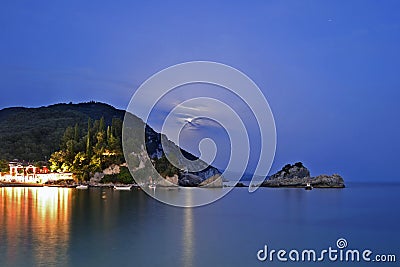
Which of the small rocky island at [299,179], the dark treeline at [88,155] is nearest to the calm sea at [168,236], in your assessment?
the dark treeline at [88,155]

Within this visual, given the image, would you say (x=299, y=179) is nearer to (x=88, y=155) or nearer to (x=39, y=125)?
(x=88, y=155)

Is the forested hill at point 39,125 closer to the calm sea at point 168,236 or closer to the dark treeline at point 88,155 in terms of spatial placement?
the dark treeline at point 88,155

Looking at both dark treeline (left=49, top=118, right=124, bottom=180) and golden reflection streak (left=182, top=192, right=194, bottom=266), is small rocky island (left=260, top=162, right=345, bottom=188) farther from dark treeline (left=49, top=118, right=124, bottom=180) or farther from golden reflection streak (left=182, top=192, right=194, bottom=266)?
golden reflection streak (left=182, top=192, right=194, bottom=266)

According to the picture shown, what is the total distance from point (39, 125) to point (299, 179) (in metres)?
64.9

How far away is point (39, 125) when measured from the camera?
112250 millimetres

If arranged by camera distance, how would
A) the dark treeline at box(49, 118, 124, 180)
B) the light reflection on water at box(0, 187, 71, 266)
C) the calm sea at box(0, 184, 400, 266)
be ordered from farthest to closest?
the dark treeline at box(49, 118, 124, 180)
the calm sea at box(0, 184, 400, 266)
the light reflection on water at box(0, 187, 71, 266)

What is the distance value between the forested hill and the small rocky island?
4635 centimetres

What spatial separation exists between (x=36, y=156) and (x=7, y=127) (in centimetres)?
2445

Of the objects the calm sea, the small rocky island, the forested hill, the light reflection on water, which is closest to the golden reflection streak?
the calm sea

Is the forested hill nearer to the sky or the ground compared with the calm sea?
nearer to the sky

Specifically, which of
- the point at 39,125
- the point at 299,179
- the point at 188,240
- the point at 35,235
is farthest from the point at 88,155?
the point at 188,240

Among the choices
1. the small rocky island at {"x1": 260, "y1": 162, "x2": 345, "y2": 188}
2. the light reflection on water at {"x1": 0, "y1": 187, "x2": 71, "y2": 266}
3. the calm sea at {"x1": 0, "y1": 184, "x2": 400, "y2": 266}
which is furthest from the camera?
the small rocky island at {"x1": 260, "y1": 162, "x2": 345, "y2": 188}

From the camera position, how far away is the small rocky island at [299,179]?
86.7 metres

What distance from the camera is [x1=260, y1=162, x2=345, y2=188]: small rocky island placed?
284ft
